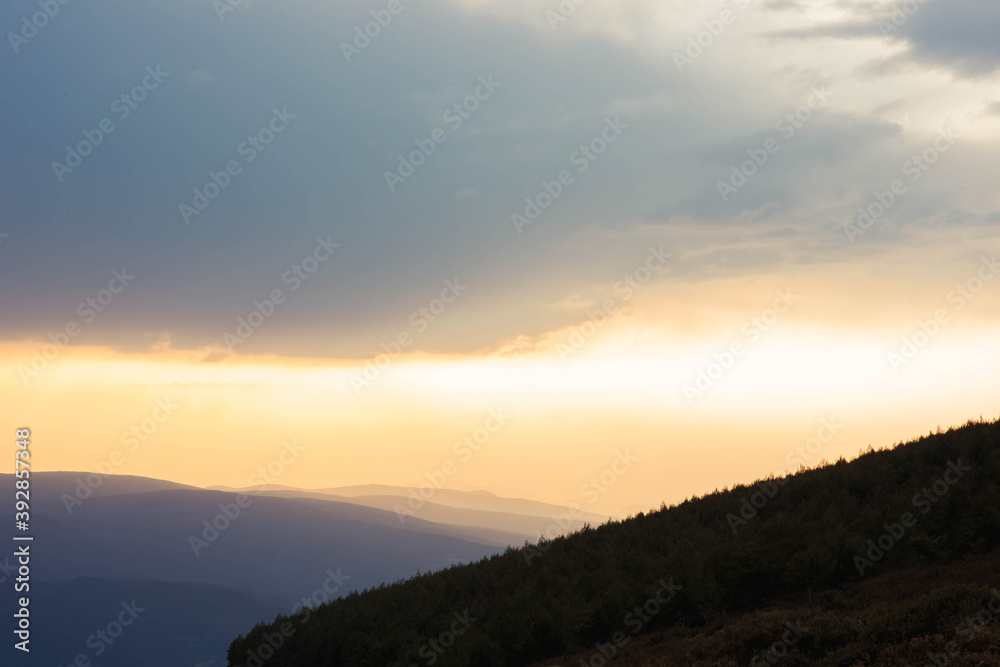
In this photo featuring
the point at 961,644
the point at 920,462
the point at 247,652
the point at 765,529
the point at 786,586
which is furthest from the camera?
the point at 247,652

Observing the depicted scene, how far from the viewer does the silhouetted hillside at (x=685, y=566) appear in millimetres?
16297

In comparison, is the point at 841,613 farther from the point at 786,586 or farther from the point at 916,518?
the point at 916,518

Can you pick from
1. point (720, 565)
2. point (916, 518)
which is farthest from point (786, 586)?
point (916, 518)

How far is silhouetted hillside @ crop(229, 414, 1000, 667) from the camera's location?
1630cm

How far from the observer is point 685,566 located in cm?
1702

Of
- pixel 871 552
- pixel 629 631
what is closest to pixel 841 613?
pixel 871 552

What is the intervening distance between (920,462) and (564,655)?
40.6ft

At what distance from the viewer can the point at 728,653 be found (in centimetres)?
1230

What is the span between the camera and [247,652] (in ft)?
81.1

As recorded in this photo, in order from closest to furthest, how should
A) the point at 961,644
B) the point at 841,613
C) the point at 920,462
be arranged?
1. the point at 961,644
2. the point at 841,613
3. the point at 920,462

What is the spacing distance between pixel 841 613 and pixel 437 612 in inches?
513

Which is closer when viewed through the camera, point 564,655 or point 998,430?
point 564,655

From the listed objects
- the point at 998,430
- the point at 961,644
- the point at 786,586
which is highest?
the point at 998,430

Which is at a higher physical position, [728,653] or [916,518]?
[916,518]
